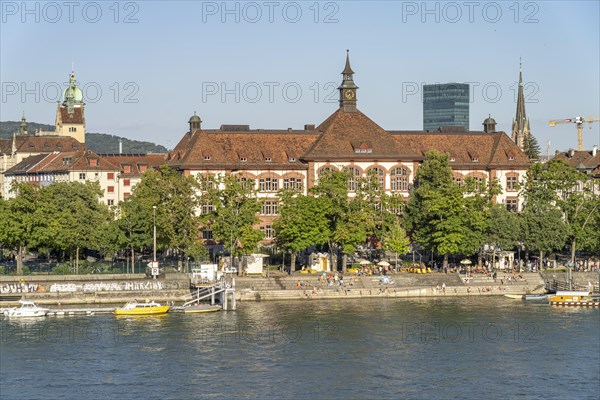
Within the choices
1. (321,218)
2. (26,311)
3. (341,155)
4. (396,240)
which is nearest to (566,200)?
(396,240)

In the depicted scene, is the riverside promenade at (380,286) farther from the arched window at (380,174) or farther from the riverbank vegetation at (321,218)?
the arched window at (380,174)

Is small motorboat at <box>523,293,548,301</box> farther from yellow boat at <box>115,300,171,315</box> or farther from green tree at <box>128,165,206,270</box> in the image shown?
yellow boat at <box>115,300,171,315</box>

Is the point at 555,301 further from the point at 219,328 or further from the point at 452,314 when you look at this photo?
the point at 219,328

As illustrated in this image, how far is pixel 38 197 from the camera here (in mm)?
149625

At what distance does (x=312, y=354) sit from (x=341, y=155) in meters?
60.8

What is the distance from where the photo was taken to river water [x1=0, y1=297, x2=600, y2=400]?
8900 cm

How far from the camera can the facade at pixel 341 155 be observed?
157625 mm

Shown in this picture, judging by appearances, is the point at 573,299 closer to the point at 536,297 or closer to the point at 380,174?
the point at 536,297

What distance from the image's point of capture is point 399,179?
16075 cm

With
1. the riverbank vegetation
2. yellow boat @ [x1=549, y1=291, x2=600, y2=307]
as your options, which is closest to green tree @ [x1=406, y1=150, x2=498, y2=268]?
the riverbank vegetation

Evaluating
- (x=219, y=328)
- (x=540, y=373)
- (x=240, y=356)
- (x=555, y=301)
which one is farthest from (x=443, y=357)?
(x=555, y=301)

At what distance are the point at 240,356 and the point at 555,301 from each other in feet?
141

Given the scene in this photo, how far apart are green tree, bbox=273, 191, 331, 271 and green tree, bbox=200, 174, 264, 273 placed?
110 inches

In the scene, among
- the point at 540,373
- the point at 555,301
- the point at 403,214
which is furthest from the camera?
the point at 403,214
